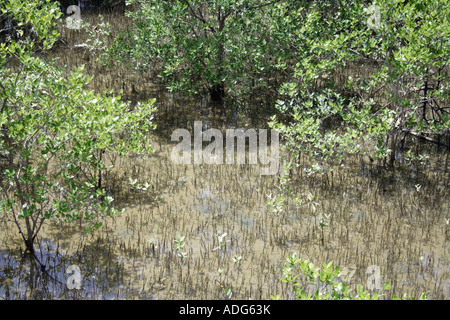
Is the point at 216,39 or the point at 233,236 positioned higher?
the point at 216,39

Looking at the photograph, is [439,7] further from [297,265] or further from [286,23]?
[297,265]

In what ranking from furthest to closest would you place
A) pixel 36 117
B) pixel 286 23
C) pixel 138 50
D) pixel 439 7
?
pixel 138 50 < pixel 286 23 < pixel 439 7 < pixel 36 117

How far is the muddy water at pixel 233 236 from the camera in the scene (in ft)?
15.7

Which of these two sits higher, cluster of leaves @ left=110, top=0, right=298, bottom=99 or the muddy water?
cluster of leaves @ left=110, top=0, right=298, bottom=99

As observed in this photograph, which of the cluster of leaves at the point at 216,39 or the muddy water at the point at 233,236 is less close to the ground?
the cluster of leaves at the point at 216,39

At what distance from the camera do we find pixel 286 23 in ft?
25.5

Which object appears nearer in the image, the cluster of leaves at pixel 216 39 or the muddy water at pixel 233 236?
the muddy water at pixel 233 236

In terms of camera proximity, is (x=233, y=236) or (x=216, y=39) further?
(x=216, y=39)

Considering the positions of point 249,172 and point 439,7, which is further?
point 249,172

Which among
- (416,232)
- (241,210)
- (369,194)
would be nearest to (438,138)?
(369,194)

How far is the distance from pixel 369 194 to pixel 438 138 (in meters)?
2.09

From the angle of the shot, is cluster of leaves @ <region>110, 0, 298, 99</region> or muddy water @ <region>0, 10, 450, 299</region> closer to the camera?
muddy water @ <region>0, 10, 450, 299</region>

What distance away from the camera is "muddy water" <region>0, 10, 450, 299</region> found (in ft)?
15.7

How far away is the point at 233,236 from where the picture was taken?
5559mm
